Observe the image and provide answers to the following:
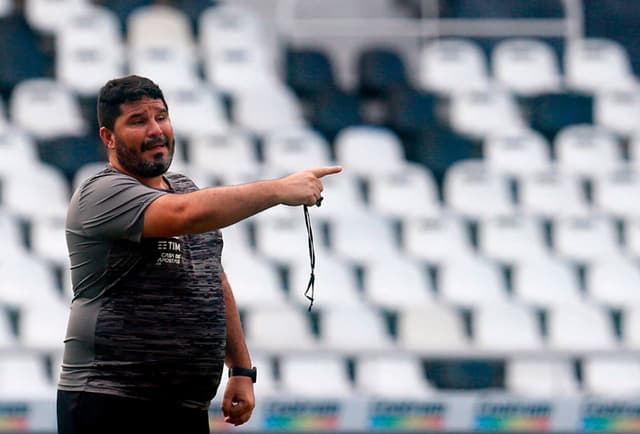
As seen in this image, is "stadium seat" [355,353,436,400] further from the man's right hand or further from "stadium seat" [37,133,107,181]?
the man's right hand

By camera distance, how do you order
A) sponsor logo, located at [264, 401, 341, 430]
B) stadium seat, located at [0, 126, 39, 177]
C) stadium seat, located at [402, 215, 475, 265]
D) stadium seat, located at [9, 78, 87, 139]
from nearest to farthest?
sponsor logo, located at [264, 401, 341, 430], stadium seat, located at [402, 215, 475, 265], stadium seat, located at [0, 126, 39, 177], stadium seat, located at [9, 78, 87, 139]

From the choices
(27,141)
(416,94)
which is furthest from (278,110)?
(27,141)

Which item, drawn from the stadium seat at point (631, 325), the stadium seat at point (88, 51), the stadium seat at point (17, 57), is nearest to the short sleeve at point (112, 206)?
the stadium seat at point (631, 325)

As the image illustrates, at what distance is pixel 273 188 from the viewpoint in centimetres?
329

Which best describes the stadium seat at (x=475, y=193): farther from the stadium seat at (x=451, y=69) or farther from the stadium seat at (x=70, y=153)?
the stadium seat at (x=70, y=153)

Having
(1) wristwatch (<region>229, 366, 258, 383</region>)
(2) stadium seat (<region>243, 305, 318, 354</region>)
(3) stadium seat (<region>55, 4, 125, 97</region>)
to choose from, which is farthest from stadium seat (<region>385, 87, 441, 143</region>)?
(1) wristwatch (<region>229, 366, 258, 383</region>)

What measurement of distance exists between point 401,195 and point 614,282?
147cm

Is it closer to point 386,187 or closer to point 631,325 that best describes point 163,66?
point 386,187

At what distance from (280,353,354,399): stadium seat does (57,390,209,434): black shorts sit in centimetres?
402

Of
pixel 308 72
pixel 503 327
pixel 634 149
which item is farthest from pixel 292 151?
pixel 634 149

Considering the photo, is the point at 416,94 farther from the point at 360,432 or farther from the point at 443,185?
the point at 360,432

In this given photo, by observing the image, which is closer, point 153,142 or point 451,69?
point 153,142

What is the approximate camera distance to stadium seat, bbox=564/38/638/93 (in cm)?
1056

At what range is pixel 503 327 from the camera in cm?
811
